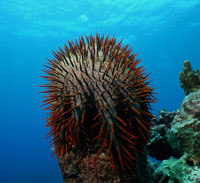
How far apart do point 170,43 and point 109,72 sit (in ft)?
275

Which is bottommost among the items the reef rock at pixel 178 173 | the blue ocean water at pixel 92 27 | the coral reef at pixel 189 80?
the reef rock at pixel 178 173

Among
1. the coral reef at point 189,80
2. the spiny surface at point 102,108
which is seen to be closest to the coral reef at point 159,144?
the coral reef at point 189,80

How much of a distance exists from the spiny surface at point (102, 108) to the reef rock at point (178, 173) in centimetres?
121

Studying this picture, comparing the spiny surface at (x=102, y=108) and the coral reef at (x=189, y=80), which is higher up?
the coral reef at (x=189, y=80)

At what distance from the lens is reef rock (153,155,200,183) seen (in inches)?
114

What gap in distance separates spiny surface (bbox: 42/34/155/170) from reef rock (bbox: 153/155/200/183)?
1.21m

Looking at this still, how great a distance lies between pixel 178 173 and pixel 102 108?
226 centimetres

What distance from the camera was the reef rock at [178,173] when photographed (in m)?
2.90

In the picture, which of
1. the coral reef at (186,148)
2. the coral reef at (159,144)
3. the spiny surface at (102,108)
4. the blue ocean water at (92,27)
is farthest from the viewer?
the blue ocean water at (92,27)

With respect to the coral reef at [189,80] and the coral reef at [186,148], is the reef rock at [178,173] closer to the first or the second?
the coral reef at [186,148]

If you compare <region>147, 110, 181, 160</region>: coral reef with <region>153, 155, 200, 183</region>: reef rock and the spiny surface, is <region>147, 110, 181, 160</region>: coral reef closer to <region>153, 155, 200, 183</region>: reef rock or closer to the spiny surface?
<region>153, 155, 200, 183</region>: reef rock

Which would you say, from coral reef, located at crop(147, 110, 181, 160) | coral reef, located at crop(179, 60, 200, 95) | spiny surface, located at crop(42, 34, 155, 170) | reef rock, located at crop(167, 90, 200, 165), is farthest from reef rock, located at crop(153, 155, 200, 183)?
coral reef, located at crop(179, 60, 200, 95)

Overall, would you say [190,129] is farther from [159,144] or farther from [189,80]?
[189,80]

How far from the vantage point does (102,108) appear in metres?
2.31
